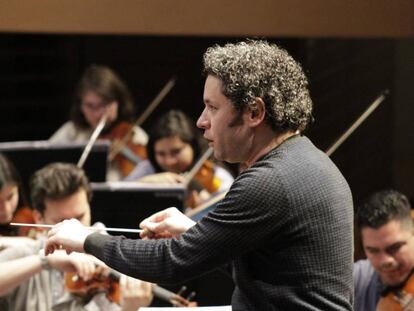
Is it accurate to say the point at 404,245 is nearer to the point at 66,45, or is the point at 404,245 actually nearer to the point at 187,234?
the point at 187,234

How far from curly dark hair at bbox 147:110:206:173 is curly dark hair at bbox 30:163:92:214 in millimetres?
1557

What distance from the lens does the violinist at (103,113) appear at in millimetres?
5465

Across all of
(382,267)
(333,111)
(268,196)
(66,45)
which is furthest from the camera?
(66,45)

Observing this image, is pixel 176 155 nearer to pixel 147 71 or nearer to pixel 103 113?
pixel 103 113

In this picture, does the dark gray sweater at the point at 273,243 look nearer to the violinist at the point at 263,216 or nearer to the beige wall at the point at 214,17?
the violinist at the point at 263,216

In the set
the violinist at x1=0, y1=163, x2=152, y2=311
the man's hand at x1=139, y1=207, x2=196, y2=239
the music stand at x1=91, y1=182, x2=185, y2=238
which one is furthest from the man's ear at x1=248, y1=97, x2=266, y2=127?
the music stand at x1=91, y1=182, x2=185, y2=238

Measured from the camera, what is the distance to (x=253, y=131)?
7.05 ft

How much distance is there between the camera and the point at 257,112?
7.00 feet

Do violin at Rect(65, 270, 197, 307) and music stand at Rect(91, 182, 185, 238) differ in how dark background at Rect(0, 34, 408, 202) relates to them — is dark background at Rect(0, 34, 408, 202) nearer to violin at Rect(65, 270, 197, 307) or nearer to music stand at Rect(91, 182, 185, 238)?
music stand at Rect(91, 182, 185, 238)

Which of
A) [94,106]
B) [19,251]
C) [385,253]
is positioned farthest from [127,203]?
[94,106]

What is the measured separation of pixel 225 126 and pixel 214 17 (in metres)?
1.34

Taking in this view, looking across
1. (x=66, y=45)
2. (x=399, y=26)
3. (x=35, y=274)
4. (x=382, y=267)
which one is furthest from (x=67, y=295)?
(x=66, y=45)

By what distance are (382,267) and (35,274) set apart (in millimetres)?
1118

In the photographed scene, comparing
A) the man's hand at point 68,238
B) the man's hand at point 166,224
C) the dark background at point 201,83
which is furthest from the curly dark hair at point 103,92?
the man's hand at point 68,238
